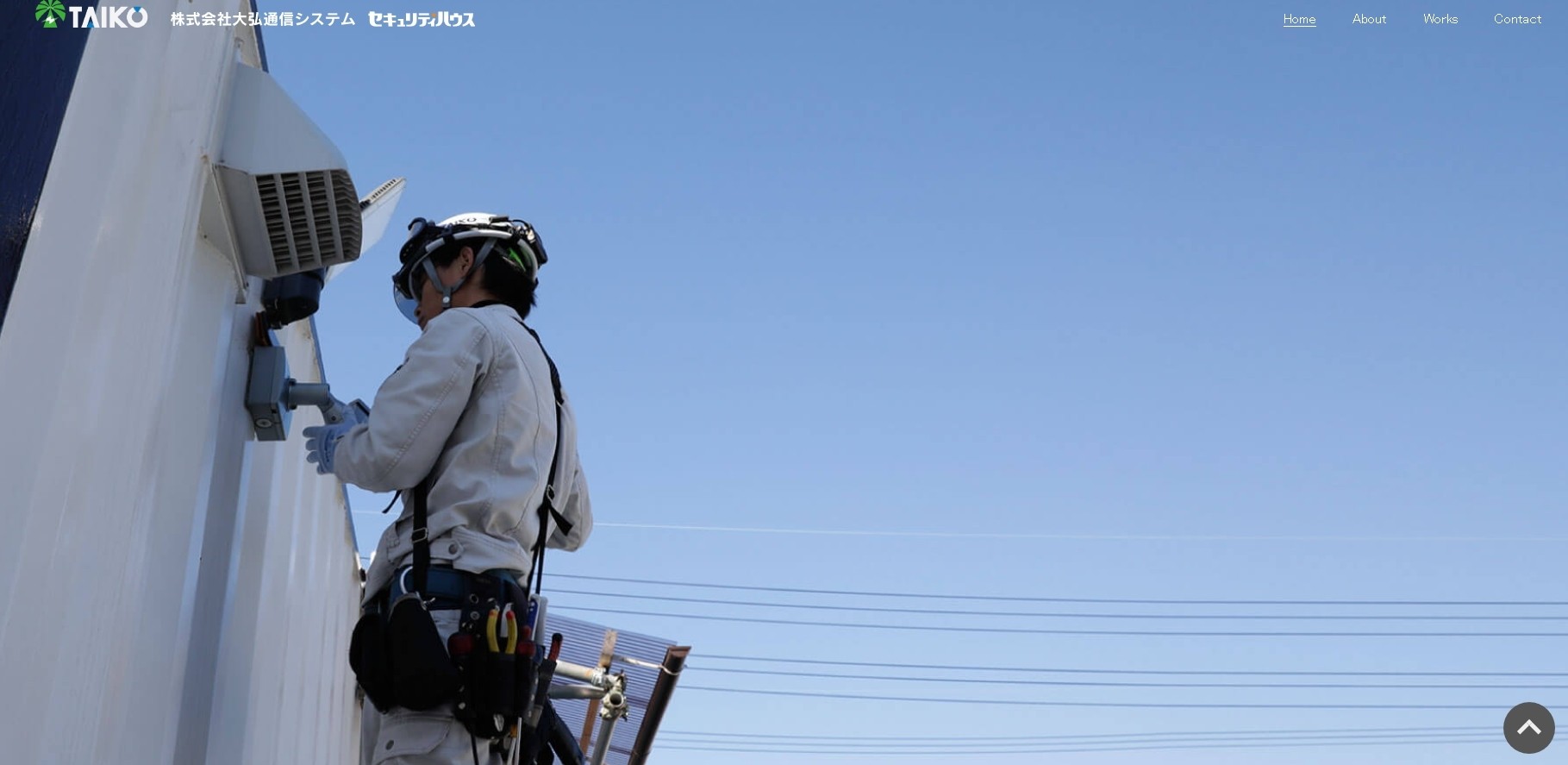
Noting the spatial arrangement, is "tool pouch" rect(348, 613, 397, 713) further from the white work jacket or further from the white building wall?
the white building wall

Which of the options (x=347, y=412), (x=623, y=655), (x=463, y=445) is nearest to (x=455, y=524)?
(x=463, y=445)

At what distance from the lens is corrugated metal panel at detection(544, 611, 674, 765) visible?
34.1 ft

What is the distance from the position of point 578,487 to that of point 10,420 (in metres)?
2.36

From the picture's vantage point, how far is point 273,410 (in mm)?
3996

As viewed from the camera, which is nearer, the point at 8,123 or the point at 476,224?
the point at 8,123

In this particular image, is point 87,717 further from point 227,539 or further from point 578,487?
point 578,487

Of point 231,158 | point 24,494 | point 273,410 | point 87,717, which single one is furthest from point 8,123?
point 273,410

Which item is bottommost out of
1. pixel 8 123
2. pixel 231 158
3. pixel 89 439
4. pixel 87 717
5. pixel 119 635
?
pixel 87 717

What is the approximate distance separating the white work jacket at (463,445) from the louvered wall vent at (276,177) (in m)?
0.40

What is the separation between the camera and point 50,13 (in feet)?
6.72

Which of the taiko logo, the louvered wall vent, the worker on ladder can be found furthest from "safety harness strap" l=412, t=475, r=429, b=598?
the taiko logo

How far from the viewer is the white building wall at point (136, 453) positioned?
2.12 m

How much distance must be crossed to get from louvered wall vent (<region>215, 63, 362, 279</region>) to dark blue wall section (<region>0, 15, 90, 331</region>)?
125cm

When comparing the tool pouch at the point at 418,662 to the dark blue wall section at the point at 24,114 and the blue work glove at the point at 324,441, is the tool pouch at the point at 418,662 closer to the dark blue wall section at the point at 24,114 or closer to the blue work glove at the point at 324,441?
the blue work glove at the point at 324,441
